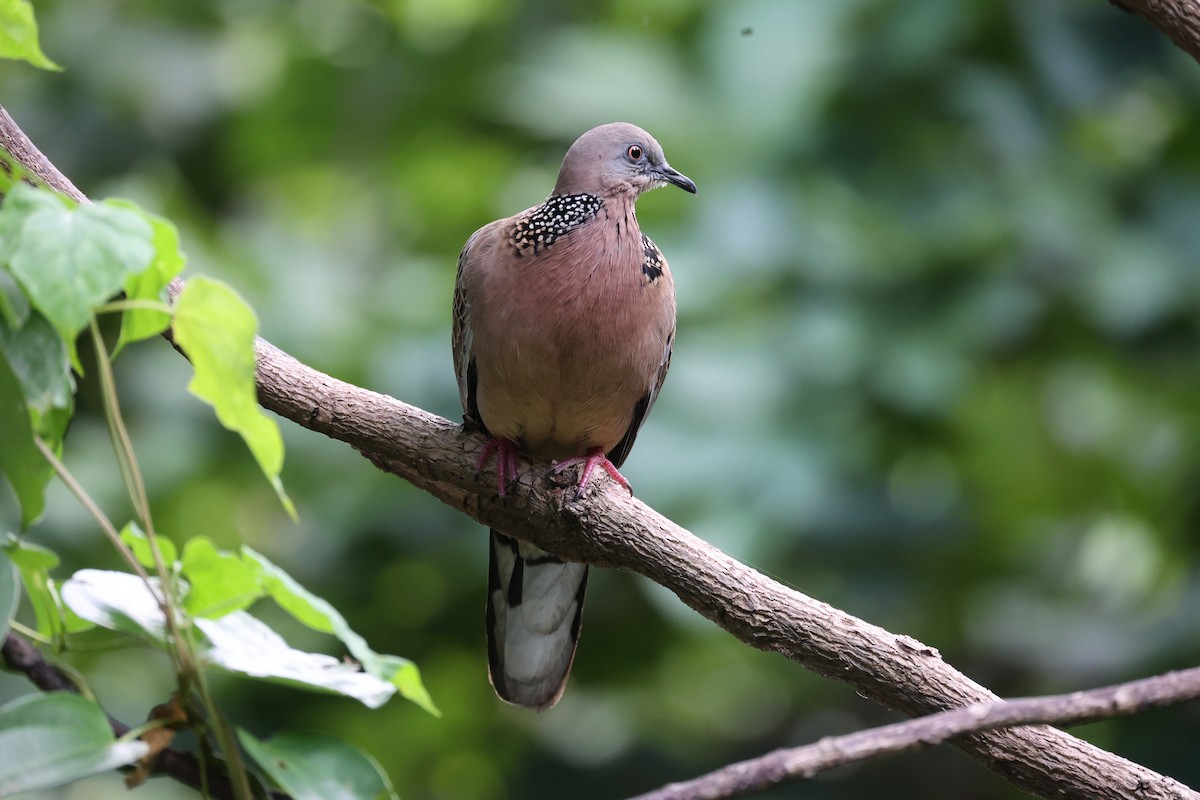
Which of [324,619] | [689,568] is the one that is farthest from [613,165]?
[324,619]

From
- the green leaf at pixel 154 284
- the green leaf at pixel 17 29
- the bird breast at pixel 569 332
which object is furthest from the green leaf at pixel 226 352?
the bird breast at pixel 569 332

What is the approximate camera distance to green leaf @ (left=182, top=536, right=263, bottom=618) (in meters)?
1.64

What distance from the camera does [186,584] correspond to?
5.58 feet

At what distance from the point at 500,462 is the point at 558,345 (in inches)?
16.1

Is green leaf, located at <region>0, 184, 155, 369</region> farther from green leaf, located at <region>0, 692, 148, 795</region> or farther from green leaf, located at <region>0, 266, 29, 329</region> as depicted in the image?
green leaf, located at <region>0, 692, 148, 795</region>

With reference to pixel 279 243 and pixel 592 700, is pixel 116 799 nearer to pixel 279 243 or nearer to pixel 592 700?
pixel 592 700

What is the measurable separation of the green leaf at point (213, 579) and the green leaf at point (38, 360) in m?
0.28

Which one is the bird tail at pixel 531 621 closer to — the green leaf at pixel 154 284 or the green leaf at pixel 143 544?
the green leaf at pixel 143 544

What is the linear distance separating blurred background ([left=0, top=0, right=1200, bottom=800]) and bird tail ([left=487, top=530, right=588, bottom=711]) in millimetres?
1034

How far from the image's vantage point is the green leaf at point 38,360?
1.44 metres

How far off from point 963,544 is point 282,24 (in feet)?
13.7

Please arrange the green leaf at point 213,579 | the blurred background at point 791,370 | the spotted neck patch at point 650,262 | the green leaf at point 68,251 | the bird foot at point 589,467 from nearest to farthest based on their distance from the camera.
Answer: the green leaf at point 68,251, the green leaf at point 213,579, the bird foot at point 589,467, the spotted neck patch at point 650,262, the blurred background at point 791,370

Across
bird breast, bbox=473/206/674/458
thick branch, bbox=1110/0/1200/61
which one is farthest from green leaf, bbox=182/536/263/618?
thick branch, bbox=1110/0/1200/61

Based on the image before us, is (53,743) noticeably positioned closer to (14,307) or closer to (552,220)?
(14,307)
